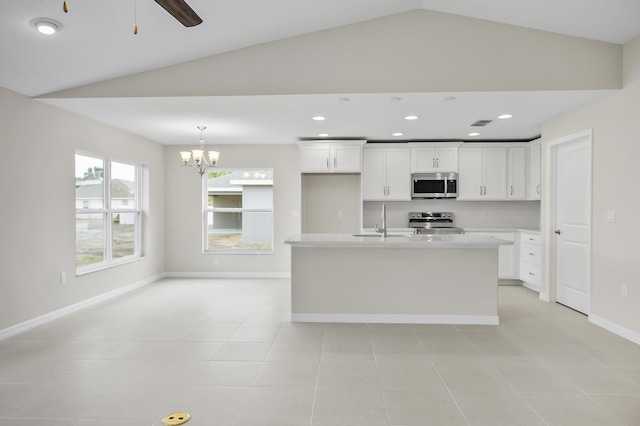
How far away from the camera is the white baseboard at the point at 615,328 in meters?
3.42

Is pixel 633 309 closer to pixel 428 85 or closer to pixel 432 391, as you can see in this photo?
pixel 432 391

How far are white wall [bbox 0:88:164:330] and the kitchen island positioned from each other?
8.63 feet

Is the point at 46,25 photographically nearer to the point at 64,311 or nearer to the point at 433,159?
the point at 64,311

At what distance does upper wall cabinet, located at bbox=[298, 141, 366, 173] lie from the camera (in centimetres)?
622

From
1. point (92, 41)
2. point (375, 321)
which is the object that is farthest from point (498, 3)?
point (92, 41)

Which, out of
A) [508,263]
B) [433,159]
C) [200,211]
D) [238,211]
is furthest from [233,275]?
[508,263]

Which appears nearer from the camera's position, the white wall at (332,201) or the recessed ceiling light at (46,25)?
the recessed ceiling light at (46,25)

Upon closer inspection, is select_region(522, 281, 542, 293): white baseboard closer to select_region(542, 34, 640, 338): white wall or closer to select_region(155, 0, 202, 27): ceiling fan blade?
select_region(542, 34, 640, 338): white wall

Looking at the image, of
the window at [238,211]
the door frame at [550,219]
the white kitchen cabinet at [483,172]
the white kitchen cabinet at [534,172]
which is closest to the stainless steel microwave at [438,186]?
the white kitchen cabinet at [483,172]

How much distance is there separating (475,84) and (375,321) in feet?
8.57

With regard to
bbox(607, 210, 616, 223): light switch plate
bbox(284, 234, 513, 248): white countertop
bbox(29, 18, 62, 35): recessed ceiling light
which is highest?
bbox(29, 18, 62, 35): recessed ceiling light

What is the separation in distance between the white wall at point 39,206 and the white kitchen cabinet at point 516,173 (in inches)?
244

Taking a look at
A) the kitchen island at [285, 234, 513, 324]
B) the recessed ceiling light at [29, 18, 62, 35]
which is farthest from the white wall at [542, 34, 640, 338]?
the recessed ceiling light at [29, 18, 62, 35]

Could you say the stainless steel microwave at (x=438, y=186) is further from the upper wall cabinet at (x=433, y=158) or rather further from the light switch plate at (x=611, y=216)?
the light switch plate at (x=611, y=216)
